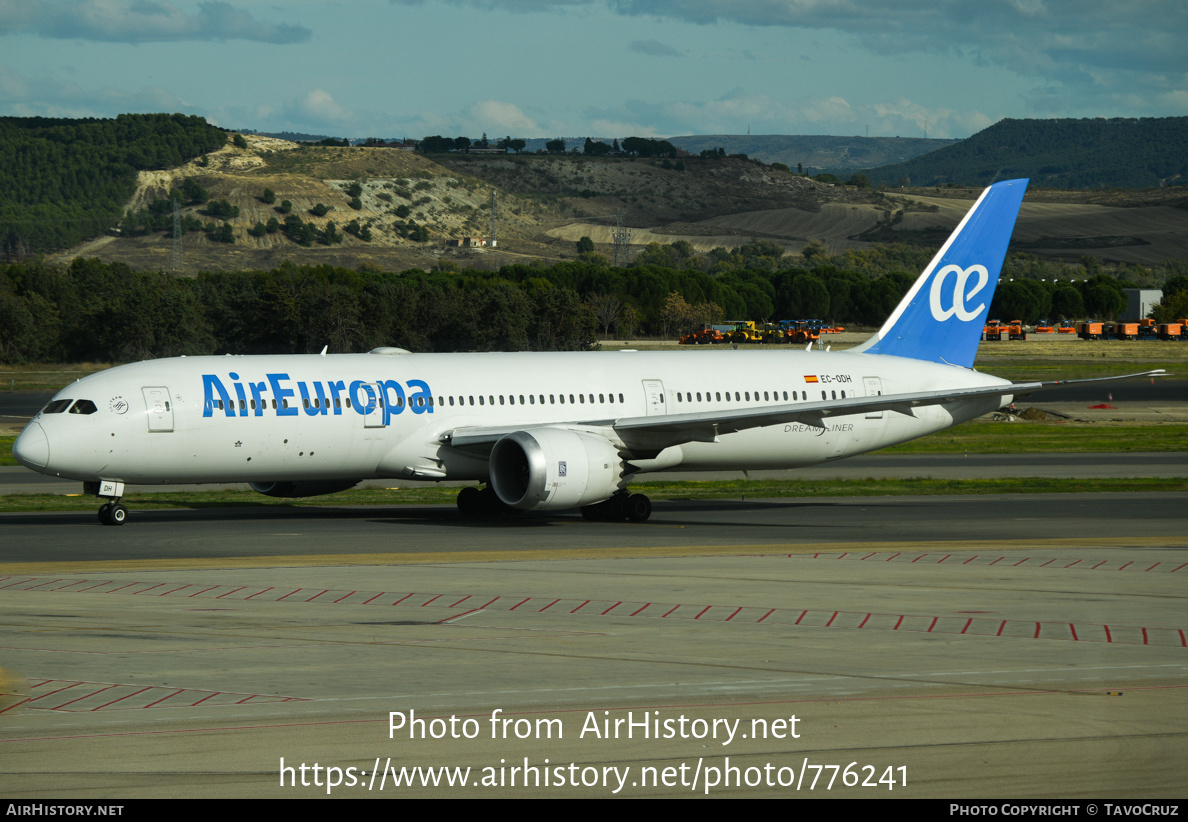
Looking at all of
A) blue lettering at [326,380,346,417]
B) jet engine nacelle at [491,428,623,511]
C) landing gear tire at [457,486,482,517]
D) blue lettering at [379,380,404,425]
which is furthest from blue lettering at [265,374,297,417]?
landing gear tire at [457,486,482,517]

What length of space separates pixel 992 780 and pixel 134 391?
24.5 metres

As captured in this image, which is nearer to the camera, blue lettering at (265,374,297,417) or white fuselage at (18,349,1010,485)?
white fuselage at (18,349,1010,485)

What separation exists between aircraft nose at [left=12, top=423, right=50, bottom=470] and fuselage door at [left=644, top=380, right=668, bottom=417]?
1531 cm

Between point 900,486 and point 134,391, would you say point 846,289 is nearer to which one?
point 900,486

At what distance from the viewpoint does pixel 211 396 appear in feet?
103

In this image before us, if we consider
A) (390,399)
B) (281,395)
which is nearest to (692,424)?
(390,399)

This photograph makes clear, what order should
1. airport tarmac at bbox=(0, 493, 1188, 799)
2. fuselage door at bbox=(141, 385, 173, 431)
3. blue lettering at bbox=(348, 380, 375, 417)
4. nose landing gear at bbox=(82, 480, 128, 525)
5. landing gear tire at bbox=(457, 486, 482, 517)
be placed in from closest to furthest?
airport tarmac at bbox=(0, 493, 1188, 799) < fuselage door at bbox=(141, 385, 173, 431) < nose landing gear at bbox=(82, 480, 128, 525) < blue lettering at bbox=(348, 380, 375, 417) < landing gear tire at bbox=(457, 486, 482, 517)

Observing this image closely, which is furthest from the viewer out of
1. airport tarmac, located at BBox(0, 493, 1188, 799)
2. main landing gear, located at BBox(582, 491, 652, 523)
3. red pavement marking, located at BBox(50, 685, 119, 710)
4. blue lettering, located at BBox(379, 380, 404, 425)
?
main landing gear, located at BBox(582, 491, 652, 523)

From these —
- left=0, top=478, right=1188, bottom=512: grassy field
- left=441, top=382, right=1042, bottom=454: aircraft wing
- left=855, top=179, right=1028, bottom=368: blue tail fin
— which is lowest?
left=0, top=478, right=1188, bottom=512: grassy field

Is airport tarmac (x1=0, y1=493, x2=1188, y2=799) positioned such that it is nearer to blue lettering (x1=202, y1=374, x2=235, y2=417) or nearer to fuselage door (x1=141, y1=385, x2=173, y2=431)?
fuselage door (x1=141, y1=385, x2=173, y2=431)

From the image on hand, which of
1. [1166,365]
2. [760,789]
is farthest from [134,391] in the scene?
[1166,365]

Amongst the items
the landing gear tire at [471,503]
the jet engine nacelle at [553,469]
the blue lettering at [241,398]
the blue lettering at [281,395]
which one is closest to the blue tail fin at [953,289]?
the jet engine nacelle at [553,469]

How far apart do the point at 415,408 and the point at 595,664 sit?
701 inches

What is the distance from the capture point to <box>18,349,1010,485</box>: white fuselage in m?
30.9
